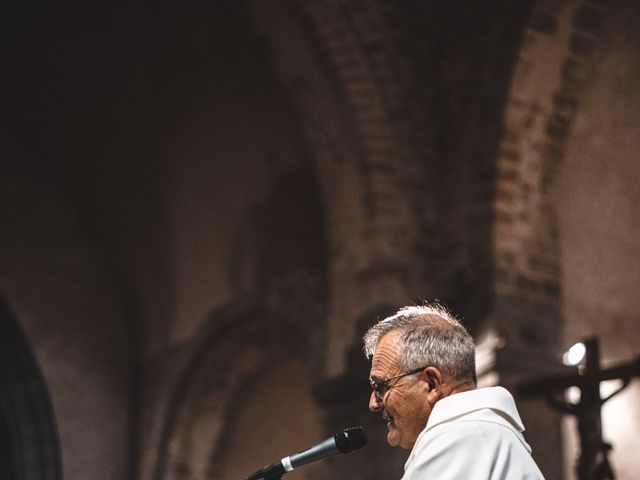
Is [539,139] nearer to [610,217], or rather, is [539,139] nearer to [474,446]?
[610,217]

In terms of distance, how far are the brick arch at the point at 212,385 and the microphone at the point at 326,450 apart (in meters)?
6.73

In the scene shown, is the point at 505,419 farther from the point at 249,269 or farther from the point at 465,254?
the point at 249,269

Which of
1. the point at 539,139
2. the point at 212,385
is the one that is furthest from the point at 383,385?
the point at 212,385

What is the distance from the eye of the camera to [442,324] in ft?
8.52

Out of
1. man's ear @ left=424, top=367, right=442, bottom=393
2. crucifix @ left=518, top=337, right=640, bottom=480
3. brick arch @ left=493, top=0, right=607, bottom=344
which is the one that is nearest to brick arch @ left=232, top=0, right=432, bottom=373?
brick arch @ left=493, top=0, right=607, bottom=344

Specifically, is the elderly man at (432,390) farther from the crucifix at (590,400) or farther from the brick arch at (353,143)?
the brick arch at (353,143)

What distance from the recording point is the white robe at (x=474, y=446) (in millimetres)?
2172

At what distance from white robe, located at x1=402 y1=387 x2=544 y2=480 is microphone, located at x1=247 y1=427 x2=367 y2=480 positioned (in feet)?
0.77

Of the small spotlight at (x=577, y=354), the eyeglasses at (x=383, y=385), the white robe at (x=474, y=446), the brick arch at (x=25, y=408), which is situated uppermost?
the brick arch at (x=25, y=408)

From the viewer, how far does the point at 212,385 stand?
32.2 ft

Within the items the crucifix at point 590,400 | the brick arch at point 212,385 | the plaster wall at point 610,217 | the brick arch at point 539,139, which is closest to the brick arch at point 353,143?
the brick arch at point 539,139

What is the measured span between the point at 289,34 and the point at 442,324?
19.3 ft

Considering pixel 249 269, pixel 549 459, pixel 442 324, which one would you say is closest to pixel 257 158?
pixel 249 269

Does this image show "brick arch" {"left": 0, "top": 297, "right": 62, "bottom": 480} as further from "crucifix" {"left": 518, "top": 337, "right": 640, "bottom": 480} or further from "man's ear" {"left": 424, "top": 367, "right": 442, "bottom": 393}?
"man's ear" {"left": 424, "top": 367, "right": 442, "bottom": 393}
